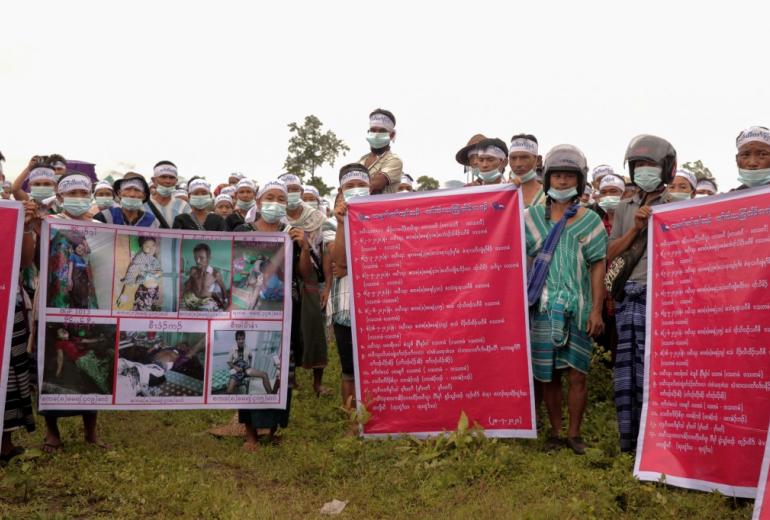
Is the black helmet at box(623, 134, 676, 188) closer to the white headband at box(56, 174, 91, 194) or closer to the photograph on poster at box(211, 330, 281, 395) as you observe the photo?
the photograph on poster at box(211, 330, 281, 395)

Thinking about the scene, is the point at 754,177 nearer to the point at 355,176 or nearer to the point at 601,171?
the point at 355,176

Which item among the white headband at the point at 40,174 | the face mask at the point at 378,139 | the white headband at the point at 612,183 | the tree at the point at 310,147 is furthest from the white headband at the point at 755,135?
the tree at the point at 310,147

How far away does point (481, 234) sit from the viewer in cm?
589

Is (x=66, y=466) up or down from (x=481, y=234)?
down

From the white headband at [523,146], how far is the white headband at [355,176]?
47.9 inches

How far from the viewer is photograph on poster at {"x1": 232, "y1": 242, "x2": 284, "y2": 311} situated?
625 cm

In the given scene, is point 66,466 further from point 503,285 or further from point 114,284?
point 503,285

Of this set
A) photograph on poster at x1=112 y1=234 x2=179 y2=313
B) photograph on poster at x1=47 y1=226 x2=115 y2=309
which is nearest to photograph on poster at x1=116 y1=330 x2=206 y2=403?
photograph on poster at x1=112 y1=234 x2=179 y2=313

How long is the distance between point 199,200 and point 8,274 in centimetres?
453

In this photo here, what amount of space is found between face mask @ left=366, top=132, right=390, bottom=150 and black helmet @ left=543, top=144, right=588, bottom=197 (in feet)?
7.28

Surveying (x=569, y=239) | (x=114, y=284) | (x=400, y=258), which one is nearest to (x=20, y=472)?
(x=114, y=284)

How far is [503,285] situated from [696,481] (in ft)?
6.01

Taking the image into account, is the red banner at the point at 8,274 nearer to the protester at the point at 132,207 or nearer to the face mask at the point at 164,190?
the protester at the point at 132,207

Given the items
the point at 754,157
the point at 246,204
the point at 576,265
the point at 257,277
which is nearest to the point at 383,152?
the point at 257,277
